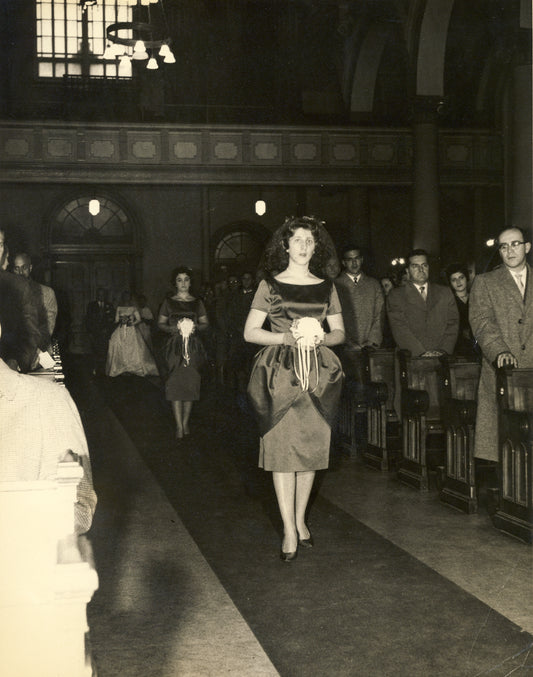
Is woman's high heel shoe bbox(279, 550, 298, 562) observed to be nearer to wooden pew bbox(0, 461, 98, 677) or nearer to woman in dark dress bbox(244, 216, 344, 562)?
woman in dark dress bbox(244, 216, 344, 562)

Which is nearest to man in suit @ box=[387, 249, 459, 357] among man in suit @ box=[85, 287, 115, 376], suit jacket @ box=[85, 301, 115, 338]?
man in suit @ box=[85, 287, 115, 376]

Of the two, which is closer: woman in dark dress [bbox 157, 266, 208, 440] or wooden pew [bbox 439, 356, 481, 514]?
wooden pew [bbox 439, 356, 481, 514]

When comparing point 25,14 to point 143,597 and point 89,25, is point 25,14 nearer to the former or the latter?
point 89,25

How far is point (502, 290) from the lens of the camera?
17.5 feet

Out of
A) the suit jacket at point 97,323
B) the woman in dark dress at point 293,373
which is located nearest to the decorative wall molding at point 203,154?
the suit jacket at point 97,323

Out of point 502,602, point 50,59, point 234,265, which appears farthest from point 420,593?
point 50,59

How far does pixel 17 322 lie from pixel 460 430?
290 centimetres

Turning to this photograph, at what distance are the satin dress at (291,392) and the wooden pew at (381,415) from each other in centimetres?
230

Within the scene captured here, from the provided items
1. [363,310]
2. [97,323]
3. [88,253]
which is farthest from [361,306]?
[88,253]

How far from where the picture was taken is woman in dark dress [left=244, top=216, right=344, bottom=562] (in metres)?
4.59

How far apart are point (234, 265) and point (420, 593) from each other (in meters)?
16.2

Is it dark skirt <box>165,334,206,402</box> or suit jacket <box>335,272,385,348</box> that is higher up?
suit jacket <box>335,272,385,348</box>

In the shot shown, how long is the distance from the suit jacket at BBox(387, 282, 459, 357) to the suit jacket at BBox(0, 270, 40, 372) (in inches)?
118

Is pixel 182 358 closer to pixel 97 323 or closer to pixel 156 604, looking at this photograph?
pixel 156 604
